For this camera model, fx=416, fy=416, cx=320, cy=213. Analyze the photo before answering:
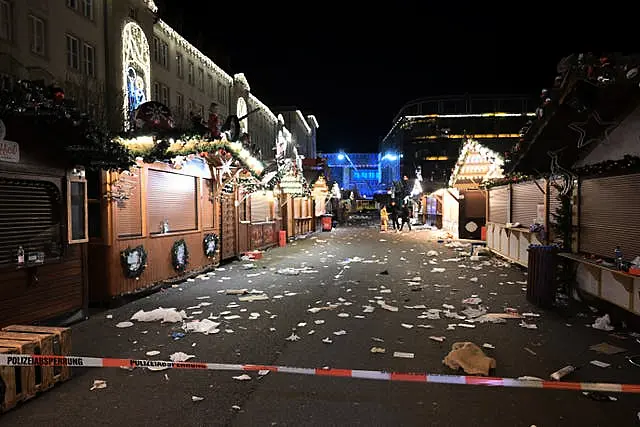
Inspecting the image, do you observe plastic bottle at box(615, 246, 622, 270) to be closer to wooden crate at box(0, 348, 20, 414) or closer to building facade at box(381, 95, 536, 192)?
wooden crate at box(0, 348, 20, 414)

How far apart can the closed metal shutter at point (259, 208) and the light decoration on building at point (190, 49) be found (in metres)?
10.6

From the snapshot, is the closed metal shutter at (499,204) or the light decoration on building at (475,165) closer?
the closed metal shutter at (499,204)

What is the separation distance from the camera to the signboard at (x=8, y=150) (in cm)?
592

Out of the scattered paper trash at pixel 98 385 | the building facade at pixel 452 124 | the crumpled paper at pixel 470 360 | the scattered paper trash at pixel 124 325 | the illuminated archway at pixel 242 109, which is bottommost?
the scattered paper trash at pixel 124 325

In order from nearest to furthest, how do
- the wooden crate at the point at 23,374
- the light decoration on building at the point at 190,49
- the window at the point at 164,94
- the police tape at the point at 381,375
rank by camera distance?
the police tape at the point at 381,375, the wooden crate at the point at 23,374, the light decoration on building at the point at 190,49, the window at the point at 164,94

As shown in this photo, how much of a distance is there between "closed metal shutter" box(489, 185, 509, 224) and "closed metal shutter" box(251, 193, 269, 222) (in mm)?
10096

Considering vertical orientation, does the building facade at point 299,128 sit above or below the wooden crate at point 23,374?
above

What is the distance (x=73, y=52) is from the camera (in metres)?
16.8

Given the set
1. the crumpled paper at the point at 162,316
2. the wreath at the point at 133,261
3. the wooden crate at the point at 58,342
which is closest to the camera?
the wooden crate at the point at 58,342

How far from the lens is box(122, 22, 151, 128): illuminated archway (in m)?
18.6

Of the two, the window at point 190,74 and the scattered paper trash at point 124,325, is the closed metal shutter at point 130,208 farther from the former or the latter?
the window at point 190,74

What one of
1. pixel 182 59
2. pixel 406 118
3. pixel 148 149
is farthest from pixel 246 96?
pixel 406 118

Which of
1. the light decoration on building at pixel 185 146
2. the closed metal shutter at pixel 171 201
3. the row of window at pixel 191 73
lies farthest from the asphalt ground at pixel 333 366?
the row of window at pixel 191 73

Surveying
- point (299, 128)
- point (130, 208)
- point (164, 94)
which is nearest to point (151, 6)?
point (164, 94)
